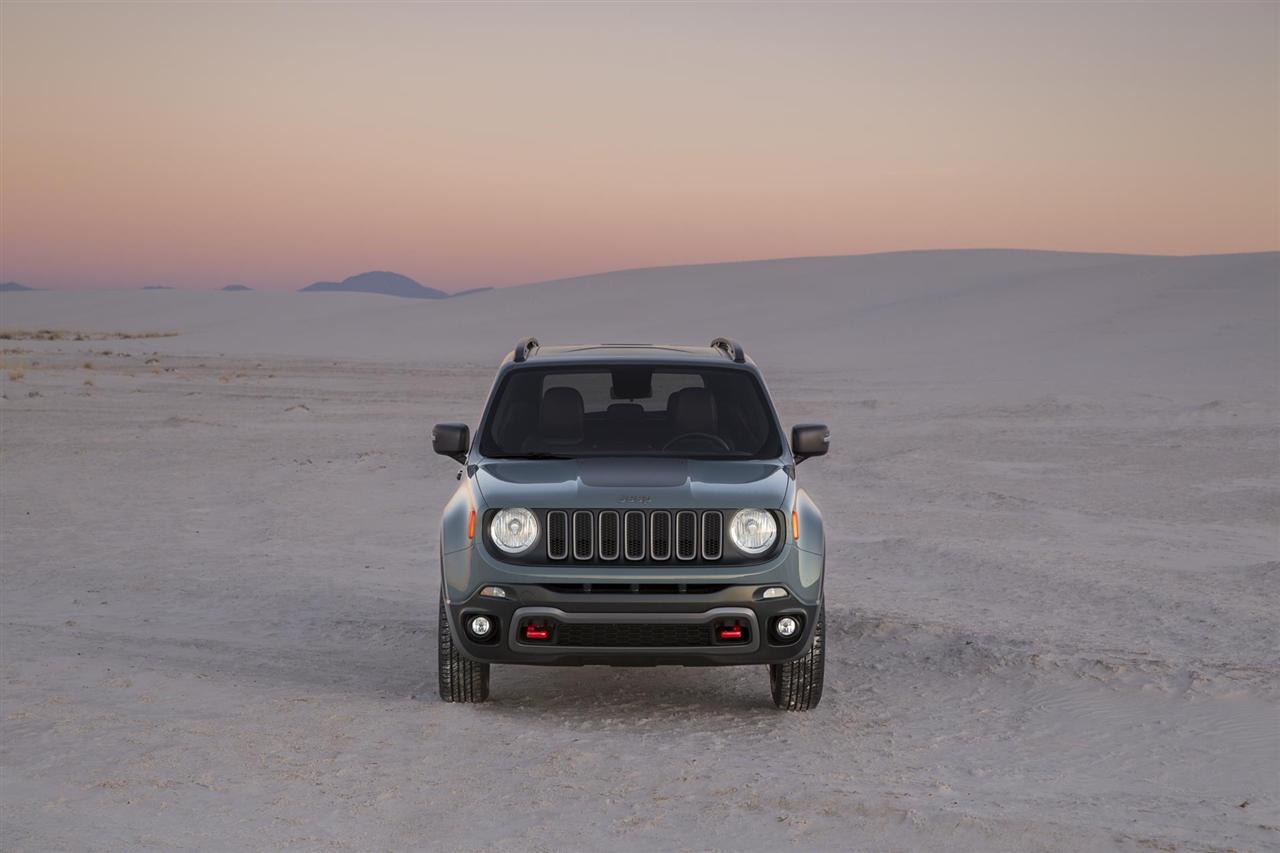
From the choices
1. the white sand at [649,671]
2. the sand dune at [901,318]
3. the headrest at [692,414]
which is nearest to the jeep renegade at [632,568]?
the white sand at [649,671]

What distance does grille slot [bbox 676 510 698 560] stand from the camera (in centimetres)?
686

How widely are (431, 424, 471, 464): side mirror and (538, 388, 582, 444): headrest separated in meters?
0.49

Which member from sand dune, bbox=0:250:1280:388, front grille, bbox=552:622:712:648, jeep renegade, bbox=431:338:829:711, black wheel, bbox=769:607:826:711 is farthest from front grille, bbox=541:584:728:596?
sand dune, bbox=0:250:1280:388

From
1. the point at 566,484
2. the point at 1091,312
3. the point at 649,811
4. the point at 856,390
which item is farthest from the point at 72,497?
the point at 1091,312

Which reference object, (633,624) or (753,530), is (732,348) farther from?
(633,624)

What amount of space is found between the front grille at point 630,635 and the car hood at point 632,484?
1.86 ft

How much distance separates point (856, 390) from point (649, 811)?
36.1m

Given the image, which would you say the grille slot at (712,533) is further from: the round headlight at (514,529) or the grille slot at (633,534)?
the round headlight at (514,529)

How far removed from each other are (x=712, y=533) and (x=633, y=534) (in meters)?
0.37

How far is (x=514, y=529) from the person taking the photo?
6957 mm

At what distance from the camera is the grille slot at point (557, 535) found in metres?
6.87

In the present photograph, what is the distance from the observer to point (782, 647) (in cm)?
687

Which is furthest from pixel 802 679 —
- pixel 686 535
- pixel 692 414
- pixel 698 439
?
pixel 692 414

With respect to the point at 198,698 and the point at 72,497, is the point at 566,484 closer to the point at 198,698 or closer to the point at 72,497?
the point at 198,698
